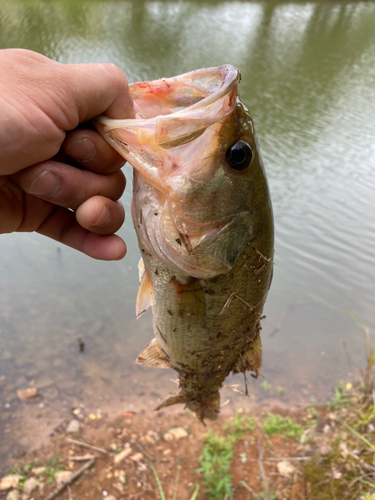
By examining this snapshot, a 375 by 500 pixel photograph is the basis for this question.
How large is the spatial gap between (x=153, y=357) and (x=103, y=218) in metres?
1.01

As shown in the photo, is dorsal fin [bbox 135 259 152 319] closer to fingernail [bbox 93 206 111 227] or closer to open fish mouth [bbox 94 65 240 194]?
fingernail [bbox 93 206 111 227]

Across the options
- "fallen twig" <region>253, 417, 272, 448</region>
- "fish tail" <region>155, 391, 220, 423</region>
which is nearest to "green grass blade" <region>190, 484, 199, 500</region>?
"fallen twig" <region>253, 417, 272, 448</region>

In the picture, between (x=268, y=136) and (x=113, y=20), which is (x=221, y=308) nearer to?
(x=268, y=136)

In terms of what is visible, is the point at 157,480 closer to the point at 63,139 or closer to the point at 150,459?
the point at 150,459

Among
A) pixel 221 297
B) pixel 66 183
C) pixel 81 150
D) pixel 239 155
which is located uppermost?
pixel 239 155

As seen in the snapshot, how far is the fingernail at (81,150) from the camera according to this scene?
1377mm

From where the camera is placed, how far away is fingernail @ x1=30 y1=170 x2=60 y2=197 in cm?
136

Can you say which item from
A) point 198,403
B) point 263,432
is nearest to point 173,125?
point 198,403

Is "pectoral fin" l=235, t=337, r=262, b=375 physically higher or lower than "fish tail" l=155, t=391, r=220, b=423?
higher

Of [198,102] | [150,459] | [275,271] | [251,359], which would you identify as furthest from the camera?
[275,271]

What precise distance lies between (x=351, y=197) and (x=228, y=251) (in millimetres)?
7456

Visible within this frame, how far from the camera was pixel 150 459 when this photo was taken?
3.44 meters

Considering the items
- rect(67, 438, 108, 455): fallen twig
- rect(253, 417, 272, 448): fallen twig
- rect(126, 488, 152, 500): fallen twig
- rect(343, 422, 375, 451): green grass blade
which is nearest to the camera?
rect(343, 422, 375, 451): green grass blade

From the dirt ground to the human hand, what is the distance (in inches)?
104
